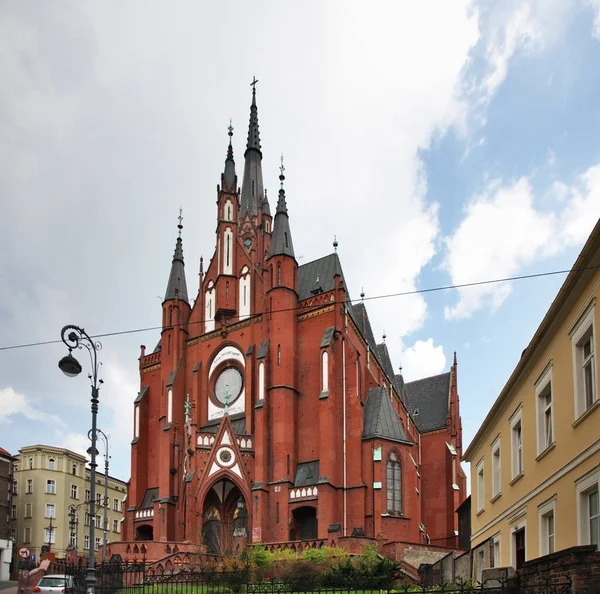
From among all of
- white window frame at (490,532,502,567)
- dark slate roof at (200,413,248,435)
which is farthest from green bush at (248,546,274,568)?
white window frame at (490,532,502,567)

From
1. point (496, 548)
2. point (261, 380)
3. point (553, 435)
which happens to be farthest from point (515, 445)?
point (261, 380)

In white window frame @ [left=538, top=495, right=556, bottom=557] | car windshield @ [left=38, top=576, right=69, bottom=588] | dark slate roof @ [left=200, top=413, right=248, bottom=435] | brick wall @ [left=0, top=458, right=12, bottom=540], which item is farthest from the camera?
brick wall @ [left=0, top=458, right=12, bottom=540]

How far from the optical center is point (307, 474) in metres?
43.4

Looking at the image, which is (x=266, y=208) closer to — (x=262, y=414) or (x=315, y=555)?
(x=262, y=414)

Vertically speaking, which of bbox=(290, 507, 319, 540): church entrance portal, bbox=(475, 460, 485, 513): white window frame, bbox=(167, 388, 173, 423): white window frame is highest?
bbox=(167, 388, 173, 423): white window frame

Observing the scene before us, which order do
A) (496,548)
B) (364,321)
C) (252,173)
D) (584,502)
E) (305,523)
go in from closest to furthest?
(584,502) < (496,548) < (305,523) < (252,173) < (364,321)

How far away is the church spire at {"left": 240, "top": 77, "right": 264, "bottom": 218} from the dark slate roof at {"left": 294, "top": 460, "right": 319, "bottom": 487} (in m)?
18.9

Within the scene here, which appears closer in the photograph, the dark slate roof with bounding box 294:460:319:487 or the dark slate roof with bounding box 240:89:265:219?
the dark slate roof with bounding box 294:460:319:487

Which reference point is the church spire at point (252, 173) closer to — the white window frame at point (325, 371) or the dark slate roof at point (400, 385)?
the white window frame at point (325, 371)

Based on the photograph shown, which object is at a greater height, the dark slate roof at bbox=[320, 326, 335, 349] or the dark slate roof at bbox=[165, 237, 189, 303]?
the dark slate roof at bbox=[165, 237, 189, 303]

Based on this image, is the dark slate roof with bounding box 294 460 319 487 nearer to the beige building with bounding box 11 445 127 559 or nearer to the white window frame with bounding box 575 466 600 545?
the white window frame with bounding box 575 466 600 545

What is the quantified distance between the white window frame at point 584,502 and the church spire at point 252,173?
1647 inches

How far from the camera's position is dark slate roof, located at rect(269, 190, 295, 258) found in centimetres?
4788

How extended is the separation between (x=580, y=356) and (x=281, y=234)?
34276mm
